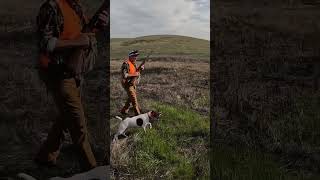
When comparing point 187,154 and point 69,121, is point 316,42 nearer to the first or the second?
point 187,154

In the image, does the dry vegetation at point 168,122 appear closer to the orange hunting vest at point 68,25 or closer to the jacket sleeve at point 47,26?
the orange hunting vest at point 68,25

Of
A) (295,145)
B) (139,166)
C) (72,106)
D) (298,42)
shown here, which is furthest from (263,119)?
(72,106)

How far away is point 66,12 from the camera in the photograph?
8.86 m

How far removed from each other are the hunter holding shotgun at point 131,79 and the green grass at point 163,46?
152 mm

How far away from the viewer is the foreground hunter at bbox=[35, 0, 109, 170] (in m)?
8.83

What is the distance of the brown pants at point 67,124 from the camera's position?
895cm

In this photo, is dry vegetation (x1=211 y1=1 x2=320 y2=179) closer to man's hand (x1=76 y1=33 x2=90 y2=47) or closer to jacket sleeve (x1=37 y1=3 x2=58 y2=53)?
man's hand (x1=76 y1=33 x2=90 y2=47)

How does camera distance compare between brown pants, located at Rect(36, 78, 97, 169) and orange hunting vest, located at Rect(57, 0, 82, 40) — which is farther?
brown pants, located at Rect(36, 78, 97, 169)

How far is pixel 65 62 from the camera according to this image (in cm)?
891

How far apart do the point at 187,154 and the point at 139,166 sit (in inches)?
34.0

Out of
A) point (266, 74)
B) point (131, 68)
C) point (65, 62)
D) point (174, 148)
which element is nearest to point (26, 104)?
point (65, 62)

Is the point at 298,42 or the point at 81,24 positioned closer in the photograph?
the point at 81,24

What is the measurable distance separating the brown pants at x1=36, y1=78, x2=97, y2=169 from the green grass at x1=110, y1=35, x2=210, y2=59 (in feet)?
3.27

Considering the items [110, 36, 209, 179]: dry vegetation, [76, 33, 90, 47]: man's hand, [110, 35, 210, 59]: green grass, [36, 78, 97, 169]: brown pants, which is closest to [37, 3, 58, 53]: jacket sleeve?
[76, 33, 90, 47]: man's hand
